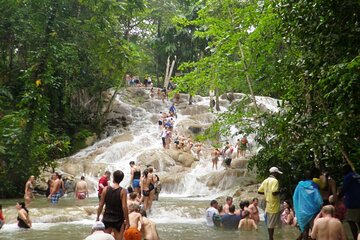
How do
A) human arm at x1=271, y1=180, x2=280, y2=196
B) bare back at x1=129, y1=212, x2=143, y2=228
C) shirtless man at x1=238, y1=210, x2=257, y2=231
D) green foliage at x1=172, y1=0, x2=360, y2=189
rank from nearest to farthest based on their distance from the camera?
green foliage at x1=172, y1=0, x2=360, y2=189 → bare back at x1=129, y1=212, x2=143, y2=228 → human arm at x1=271, y1=180, x2=280, y2=196 → shirtless man at x1=238, y1=210, x2=257, y2=231

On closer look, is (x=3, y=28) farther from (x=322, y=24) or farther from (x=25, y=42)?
(x=322, y=24)

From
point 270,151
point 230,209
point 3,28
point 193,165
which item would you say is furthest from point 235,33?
point 3,28

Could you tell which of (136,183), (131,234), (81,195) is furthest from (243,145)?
(131,234)

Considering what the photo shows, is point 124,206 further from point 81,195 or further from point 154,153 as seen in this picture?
point 154,153

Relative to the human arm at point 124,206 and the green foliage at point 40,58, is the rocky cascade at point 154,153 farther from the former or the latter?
the human arm at point 124,206

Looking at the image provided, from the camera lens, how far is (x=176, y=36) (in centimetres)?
3953

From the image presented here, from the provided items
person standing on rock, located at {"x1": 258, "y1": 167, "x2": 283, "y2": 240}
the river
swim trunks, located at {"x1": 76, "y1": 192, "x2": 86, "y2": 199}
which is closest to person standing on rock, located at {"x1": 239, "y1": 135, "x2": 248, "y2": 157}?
the river

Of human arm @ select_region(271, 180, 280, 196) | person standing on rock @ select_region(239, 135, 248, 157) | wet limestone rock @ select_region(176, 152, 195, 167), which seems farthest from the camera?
wet limestone rock @ select_region(176, 152, 195, 167)

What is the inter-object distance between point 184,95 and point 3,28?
74.3 ft

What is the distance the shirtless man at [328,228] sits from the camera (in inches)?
245

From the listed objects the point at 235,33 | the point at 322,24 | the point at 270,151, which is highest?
the point at 235,33

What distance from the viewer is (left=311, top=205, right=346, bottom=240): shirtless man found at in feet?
20.4

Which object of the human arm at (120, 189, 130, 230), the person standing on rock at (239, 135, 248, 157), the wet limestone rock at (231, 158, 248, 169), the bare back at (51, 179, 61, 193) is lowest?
the human arm at (120, 189, 130, 230)

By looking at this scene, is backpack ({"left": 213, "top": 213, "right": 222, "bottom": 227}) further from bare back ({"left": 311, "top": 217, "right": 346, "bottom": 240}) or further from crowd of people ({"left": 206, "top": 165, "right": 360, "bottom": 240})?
bare back ({"left": 311, "top": 217, "right": 346, "bottom": 240})
